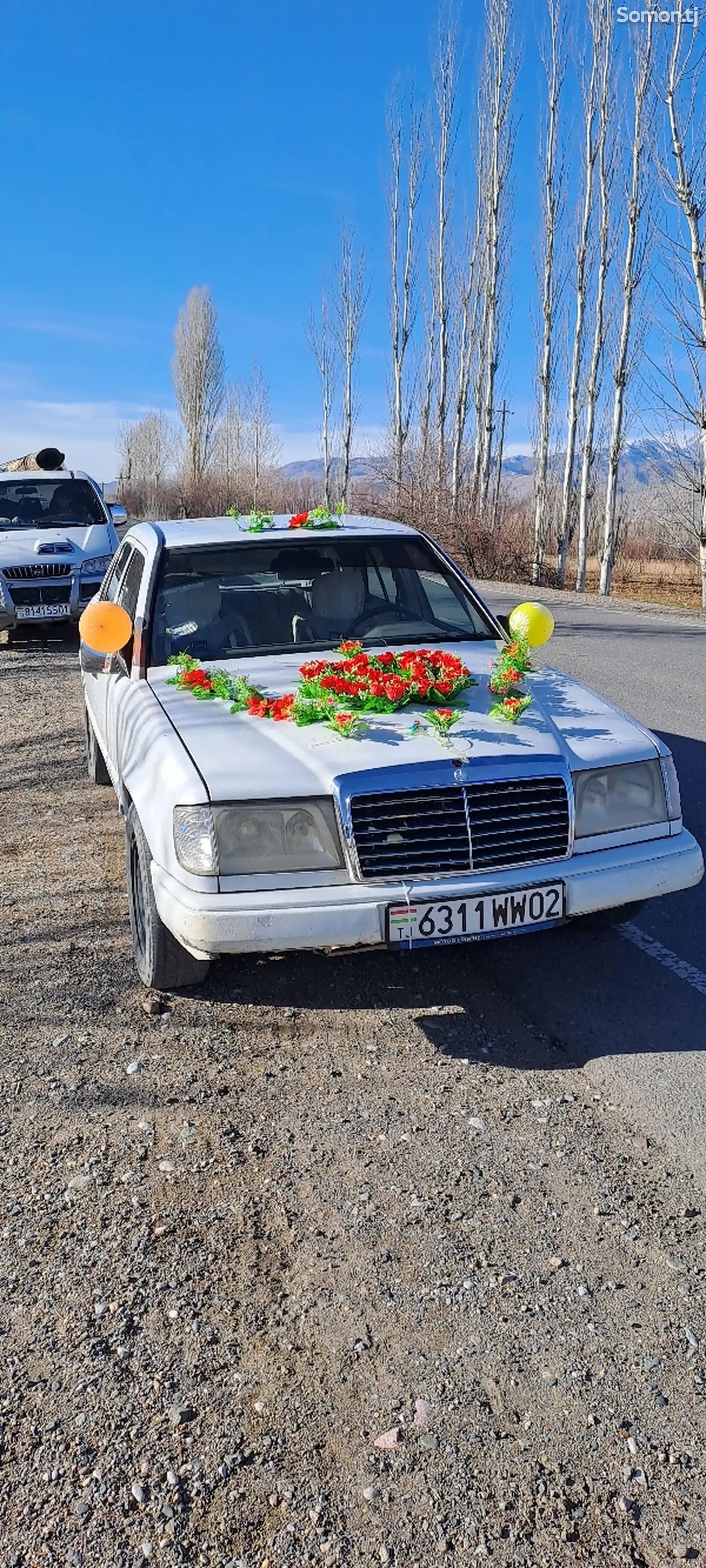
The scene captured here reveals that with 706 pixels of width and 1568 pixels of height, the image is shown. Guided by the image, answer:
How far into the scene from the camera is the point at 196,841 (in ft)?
11.4

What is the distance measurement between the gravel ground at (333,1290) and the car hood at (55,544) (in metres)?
8.87

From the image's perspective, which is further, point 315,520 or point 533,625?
point 315,520

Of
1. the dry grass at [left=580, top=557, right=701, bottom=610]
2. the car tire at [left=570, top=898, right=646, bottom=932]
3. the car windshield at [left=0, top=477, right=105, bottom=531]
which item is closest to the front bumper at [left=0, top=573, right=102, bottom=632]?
the car windshield at [left=0, top=477, right=105, bottom=531]

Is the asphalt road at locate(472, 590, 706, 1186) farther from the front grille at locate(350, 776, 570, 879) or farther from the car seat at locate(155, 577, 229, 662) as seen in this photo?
the car seat at locate(155, 577, 229, 662)

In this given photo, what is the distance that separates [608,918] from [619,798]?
74 centimetres

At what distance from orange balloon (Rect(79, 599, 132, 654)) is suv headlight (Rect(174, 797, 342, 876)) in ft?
4.89

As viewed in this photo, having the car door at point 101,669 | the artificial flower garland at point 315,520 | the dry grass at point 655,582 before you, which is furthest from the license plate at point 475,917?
the dry grass at point 655,582

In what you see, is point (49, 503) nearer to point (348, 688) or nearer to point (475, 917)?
point (348, 688)

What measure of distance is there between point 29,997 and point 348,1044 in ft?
4.00

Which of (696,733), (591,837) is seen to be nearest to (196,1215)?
(591,837)

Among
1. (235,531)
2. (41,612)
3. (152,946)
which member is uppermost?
(235,531)

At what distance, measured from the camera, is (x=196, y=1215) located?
286 cm

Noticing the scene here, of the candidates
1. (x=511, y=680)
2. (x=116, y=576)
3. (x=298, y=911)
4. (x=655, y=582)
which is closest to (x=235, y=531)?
(x=116, y=576)

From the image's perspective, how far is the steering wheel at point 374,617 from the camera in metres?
5.02
